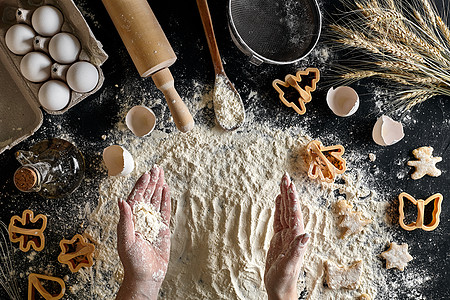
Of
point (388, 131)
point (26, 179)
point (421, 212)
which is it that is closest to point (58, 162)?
point (26, 179)

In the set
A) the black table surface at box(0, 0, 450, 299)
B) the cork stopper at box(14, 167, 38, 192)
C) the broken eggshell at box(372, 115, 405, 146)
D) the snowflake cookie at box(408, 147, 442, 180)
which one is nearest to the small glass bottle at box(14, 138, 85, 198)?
the black table surface at box(0, 0, 450, 299)

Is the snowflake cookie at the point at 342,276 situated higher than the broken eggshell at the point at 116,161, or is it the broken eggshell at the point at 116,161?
the broken eggshell at the point at 116,161

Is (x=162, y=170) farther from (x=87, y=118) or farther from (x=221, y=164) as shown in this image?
(x=87, y=118)

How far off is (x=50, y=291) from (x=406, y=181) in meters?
1.42

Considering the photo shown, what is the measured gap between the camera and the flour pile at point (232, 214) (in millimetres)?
1524

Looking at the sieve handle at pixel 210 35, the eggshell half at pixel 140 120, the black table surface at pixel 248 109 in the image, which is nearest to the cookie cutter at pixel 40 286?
the black table surface at pixel 248 109

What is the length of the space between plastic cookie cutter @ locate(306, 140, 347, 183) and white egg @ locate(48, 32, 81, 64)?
885 mm

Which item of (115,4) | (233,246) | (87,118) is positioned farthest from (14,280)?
(115,4)

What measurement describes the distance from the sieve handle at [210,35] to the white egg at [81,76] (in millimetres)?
420

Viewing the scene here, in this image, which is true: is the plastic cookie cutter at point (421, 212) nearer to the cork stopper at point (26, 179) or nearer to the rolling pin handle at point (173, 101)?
the rolling pin handle at point (173, 101)

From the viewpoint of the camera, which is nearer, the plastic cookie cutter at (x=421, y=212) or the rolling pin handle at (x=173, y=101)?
the rolling pin handle at (x=173, y=101)

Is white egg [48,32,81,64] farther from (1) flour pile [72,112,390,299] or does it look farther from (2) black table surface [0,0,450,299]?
(1) flour pile [72,112,390,299]

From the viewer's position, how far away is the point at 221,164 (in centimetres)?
158

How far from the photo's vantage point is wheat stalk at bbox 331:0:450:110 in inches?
60.4
